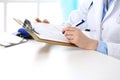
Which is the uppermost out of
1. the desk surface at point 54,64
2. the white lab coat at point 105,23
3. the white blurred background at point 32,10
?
the white blurred background at point 32,10

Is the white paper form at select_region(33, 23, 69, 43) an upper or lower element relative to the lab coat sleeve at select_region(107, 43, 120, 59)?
upper

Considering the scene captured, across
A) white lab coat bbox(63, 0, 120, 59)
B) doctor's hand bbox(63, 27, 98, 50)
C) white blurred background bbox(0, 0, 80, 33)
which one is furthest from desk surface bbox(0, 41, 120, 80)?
white blurred background bbox(0, 0, 80, 33)

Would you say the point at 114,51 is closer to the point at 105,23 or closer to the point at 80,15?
the point at 105,23

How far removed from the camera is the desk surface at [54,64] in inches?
26.3

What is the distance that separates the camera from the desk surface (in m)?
0.67

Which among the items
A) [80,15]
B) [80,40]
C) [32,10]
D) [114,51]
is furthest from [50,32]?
[32,10]

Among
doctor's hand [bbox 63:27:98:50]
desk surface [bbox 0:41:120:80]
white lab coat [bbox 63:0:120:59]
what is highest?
white lab coat [bbox 63:0:120:59]

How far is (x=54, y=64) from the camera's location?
764 millimetres

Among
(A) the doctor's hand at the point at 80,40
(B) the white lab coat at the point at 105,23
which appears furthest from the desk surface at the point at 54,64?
(B) the white lab coat at the point at 105,23

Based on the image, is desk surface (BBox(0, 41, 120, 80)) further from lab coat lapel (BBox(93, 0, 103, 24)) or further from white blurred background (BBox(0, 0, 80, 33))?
white blurred background (BBox(0, 0, 80, 33))

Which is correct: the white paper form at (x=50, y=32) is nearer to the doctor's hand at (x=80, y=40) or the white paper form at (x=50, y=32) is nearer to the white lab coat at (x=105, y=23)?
the doctor's hand at (x=80, y=40)

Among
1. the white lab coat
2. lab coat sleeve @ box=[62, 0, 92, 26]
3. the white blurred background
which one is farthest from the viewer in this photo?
the white blurred background

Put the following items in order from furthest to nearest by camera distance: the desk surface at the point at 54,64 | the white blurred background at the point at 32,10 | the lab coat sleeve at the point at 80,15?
1. the white blurred background at the point at 32,10
2. the lab coat sleeve at the point at 80,15
3. the desk surface at the point at 54,64

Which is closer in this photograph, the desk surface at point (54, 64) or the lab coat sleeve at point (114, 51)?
the desk surface at point (54, 64)
